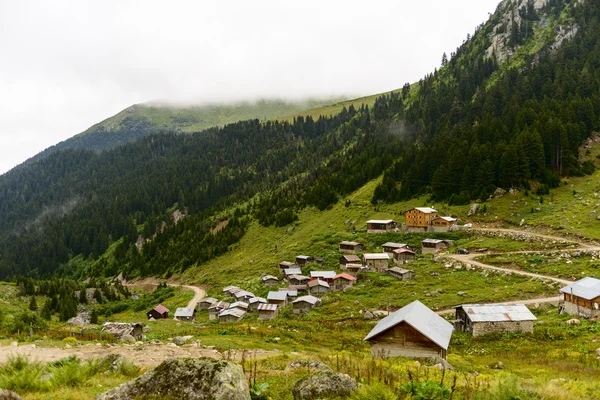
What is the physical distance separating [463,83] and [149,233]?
171 metres

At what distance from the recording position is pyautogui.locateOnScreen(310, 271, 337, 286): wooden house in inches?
2921

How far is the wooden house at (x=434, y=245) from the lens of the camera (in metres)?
80.6

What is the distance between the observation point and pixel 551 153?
94312 mm

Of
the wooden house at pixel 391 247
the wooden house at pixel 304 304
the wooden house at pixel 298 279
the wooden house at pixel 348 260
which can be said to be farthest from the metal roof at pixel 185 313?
the wooden house at pixel 391 247

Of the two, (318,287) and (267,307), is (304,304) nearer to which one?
(267,307)

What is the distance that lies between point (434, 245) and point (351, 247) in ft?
60.9

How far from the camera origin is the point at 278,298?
70188mm

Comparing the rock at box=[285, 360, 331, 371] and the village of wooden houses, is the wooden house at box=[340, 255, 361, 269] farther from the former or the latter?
the rock at box=[285, 360, 331, 371]

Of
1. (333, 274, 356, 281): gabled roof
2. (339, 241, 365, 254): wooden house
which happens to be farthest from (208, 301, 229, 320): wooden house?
(339, 241, 365, 254): wooden house

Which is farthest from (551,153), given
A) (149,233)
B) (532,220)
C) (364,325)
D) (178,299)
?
(149,233)

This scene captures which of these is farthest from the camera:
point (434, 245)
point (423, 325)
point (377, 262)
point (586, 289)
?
point (434, 245)

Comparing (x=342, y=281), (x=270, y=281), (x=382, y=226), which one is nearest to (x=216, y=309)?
(x=270, y=281)

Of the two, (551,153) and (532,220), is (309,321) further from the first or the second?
(551,153)

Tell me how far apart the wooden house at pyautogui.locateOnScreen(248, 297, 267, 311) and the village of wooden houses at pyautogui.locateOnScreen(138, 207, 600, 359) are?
0.64 feet
